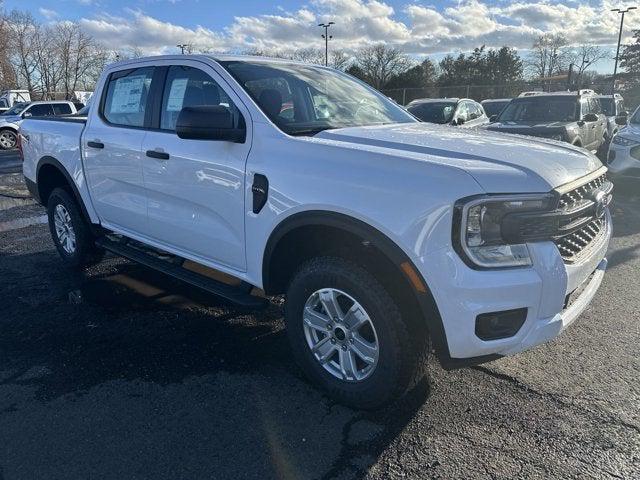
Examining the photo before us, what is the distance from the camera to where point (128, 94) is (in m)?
4.40

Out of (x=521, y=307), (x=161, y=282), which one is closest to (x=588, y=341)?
(x=521, y=307)

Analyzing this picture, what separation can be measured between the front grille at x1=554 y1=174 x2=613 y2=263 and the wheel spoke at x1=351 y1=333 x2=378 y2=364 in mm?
1085

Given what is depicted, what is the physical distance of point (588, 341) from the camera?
12.3 feet

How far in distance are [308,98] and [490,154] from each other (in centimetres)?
148

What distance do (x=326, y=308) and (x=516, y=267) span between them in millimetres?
1064

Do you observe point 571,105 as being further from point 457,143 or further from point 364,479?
point 364,479

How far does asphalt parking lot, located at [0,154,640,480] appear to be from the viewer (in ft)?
8.27

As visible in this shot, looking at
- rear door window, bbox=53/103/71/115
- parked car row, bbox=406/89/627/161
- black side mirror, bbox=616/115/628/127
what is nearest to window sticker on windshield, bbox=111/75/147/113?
parked car row, bbox=406/89/627/161

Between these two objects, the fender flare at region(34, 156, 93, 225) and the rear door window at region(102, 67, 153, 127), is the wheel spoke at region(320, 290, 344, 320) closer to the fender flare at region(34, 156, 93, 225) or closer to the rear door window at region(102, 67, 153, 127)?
the rear door window at region(102, 67, 153, 127)

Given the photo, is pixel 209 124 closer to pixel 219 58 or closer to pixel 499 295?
pixel 219 58

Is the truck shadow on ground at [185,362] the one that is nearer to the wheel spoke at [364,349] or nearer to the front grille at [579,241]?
the wheel spoke at [364,349]

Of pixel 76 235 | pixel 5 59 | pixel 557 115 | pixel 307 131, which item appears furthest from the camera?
pixel 5 59

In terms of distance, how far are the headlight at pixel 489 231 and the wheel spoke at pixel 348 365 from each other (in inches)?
37.5

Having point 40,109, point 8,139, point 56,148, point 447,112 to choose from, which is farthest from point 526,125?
point 8,139
